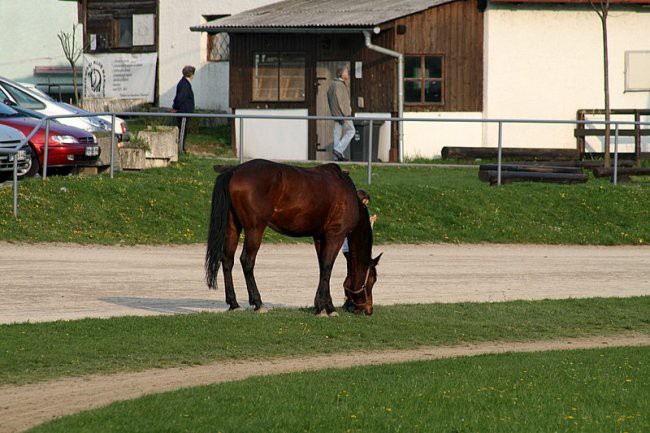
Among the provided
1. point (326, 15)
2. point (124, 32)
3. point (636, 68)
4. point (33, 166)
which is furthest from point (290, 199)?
point (124, 32)

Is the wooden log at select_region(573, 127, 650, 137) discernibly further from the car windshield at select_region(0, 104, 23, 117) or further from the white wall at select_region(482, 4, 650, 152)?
the car windshield at select_region(0, 104, 23, 117)

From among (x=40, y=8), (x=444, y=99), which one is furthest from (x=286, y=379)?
(x=40, y=8)

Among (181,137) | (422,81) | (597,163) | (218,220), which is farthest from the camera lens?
(422,81)

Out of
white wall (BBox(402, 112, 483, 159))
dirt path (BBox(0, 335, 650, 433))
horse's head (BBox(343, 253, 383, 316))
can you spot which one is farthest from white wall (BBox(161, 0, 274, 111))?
dirt path (BBox(0, 335, 650, 433))

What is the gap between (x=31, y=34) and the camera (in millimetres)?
57031

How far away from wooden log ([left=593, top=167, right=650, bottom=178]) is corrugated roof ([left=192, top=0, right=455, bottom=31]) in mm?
8212

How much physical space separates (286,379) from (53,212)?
1208 cm

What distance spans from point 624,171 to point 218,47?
687 inches

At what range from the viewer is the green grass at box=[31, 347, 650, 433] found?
31.4ft

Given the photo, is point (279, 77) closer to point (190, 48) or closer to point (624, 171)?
point (190, 48)

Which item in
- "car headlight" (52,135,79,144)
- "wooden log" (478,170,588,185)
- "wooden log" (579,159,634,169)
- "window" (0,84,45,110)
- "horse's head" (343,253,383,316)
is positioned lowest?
"horse's head" (343,253,383,316)

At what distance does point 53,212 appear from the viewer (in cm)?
2289

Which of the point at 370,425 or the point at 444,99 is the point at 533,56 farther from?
the point at 370,425

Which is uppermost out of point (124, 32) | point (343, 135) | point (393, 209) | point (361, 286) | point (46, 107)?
point (124, 32)
